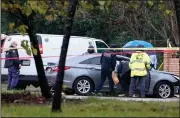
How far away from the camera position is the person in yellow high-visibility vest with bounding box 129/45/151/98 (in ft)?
48.5

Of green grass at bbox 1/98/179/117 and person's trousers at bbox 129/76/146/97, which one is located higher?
person's trousers at bbox 129/76/146/97

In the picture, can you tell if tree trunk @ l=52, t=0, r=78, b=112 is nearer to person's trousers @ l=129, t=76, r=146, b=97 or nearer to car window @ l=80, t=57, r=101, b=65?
person's trousers @ l=129, t=76, r=146, b=97

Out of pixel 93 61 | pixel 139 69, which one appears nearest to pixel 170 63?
pixel 93 61

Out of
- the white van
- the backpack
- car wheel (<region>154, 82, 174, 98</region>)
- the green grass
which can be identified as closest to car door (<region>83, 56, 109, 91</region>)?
car wheel (<region>154, 82, 174, 98</region>)

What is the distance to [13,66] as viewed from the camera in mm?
17156

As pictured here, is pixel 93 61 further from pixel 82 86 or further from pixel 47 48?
pixel 47 48

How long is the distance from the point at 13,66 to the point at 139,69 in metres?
4.74

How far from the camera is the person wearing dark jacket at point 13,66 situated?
17016 millimetres

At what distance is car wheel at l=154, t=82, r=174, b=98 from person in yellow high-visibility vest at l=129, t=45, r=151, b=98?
0.98 m

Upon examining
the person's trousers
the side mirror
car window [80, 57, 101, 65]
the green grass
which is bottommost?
the green grass

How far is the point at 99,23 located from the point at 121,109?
25.8 m

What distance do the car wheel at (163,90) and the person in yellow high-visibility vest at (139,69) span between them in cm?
98

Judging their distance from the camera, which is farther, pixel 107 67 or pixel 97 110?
pixel 107 67

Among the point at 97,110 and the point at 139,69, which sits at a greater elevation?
the point at 139,69
